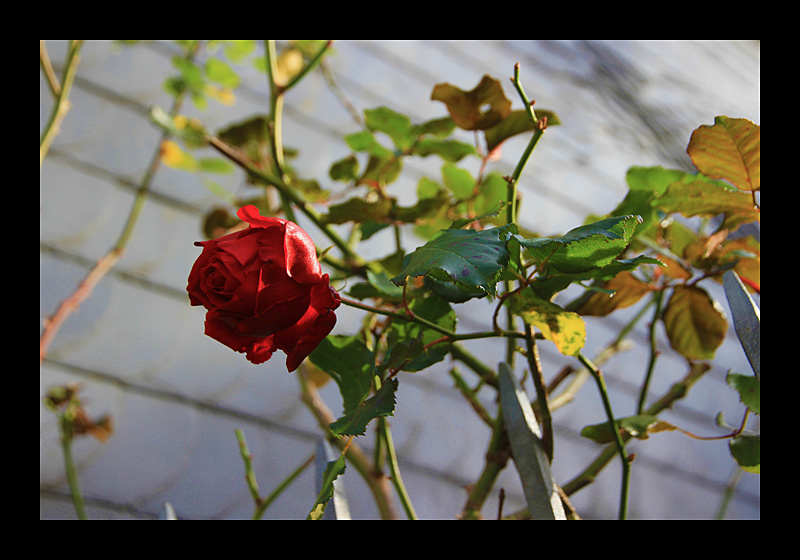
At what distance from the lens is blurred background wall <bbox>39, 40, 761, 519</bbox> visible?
3.21 ft

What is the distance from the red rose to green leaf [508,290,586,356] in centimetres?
13

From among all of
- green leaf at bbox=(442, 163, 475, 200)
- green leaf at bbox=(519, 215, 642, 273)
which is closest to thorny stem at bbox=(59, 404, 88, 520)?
green leaf at bbox=(442, 163, 475, 200)

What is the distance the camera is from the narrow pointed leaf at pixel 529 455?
37cm

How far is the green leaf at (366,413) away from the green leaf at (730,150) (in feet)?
0.99

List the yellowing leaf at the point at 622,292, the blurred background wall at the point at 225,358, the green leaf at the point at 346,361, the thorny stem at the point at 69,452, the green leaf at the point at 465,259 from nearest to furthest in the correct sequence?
the green leaf at the point at 465,259 → the green leaf at the point at 346,361 → the yellowing leaf at the point at 622,292 → the thorny stem at the point at 69,452 → the blurred background wall at the point at 225,358

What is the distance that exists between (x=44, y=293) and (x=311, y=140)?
0.66 m

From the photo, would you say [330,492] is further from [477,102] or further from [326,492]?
[477,102]

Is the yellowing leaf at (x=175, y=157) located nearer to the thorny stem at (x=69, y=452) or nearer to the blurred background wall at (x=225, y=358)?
the blurred background wall at (x=225, y=358)

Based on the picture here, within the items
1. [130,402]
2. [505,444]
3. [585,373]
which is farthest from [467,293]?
[130,402]

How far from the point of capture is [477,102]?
20.4 inches

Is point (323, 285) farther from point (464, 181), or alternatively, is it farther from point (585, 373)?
point (585, 373)

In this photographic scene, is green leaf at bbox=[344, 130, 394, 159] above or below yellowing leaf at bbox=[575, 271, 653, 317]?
above

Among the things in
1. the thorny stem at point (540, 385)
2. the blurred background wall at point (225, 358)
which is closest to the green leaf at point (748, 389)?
the thorny stem at point (540, 385)

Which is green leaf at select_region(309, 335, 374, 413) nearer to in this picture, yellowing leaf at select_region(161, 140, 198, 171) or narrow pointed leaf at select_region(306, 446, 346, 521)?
narrow pointed leaf at select_region(306, 446, 346, 521)
